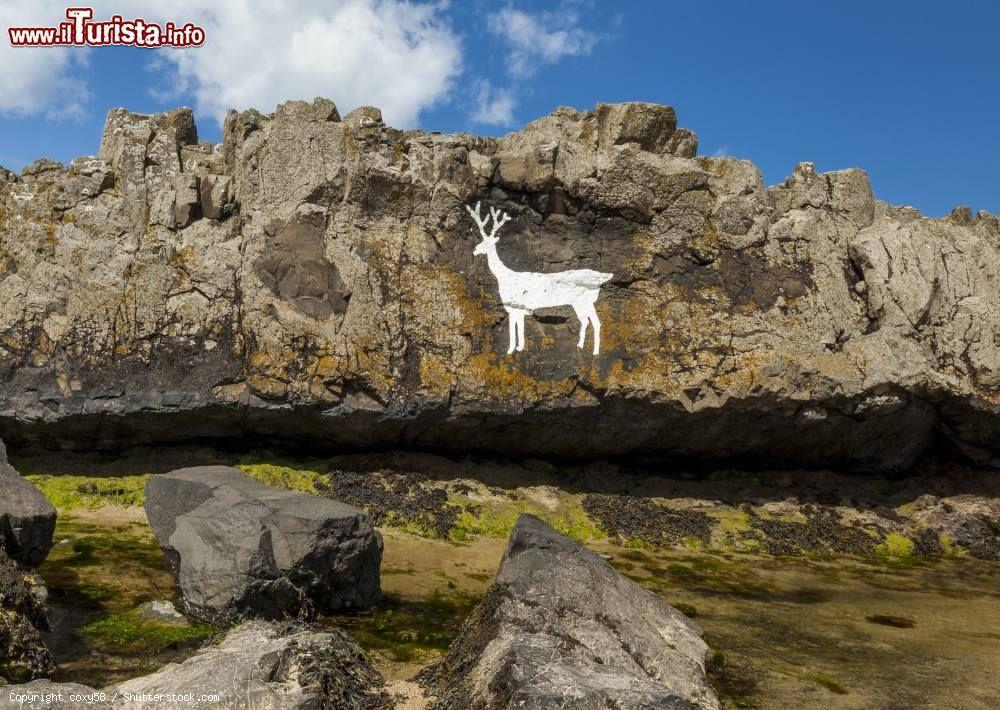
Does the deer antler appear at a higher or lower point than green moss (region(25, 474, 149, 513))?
higher

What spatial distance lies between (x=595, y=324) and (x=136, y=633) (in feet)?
24.1

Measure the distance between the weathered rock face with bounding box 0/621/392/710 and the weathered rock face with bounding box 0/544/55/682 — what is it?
2.76 ft

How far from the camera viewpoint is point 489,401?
11.2 m

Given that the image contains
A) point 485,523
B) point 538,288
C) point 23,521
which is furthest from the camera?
point 538,288

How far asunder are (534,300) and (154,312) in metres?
5.36

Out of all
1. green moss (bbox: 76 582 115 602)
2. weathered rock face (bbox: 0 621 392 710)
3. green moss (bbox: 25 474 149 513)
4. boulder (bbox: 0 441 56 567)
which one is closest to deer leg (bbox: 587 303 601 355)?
green moss (bbox: 25 474 149 513)

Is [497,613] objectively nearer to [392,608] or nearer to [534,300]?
[392,608]

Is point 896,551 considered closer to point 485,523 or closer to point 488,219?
point 485,523

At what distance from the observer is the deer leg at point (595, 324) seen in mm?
11479

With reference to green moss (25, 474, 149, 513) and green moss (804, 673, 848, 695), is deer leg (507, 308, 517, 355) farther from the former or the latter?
green moss (804, 673, 848, 695)

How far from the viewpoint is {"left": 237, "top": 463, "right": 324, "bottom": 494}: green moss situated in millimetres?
10922

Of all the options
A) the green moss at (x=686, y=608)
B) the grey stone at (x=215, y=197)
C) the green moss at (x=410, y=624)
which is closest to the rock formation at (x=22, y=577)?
the green moss at (x=410, y=624)

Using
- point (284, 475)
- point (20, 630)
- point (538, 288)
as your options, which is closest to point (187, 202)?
point (284, 475)

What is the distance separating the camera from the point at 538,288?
11.7 metres
